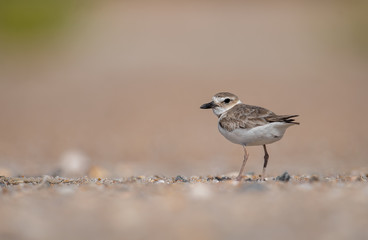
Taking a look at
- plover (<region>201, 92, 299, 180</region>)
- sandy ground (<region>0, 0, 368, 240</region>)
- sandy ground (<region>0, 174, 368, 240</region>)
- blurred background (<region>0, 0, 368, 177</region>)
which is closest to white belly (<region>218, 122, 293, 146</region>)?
plover (<region>201, 92, 299, 180</region>)

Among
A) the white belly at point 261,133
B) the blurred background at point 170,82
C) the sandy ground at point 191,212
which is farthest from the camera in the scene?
the blurred background at point 170,82

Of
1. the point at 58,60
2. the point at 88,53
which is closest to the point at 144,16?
the point at 88,53

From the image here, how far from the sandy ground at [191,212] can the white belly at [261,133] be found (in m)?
0.76

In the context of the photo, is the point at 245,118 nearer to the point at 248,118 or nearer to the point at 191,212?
the point at 248,118

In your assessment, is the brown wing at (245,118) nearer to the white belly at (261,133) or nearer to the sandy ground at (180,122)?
the white belly at (261,133)

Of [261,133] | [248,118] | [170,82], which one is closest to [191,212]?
[261,133]

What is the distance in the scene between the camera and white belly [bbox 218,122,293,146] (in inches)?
217

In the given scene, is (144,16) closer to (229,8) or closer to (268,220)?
(229,8)

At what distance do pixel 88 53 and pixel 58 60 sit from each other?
9.40 feet

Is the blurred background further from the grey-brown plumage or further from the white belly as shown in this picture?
the white belly

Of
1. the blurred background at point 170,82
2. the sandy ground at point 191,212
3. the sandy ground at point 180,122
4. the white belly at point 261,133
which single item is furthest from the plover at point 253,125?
the blurred background at point 170,82

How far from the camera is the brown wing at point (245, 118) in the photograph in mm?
5629

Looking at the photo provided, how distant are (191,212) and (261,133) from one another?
1799 mm

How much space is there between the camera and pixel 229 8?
41.1 m
